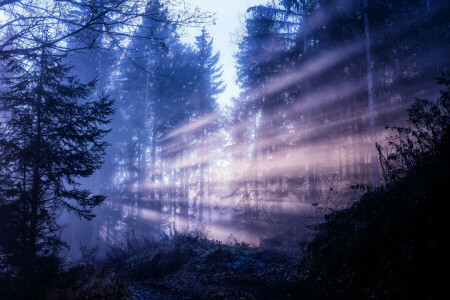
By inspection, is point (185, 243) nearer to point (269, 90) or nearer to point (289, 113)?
point (289, 113)

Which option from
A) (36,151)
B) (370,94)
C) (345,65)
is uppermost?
(345,65)

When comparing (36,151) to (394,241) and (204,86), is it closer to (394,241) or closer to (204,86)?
(394,241)

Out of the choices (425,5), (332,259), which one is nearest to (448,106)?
(332,259)

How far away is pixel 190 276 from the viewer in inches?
362

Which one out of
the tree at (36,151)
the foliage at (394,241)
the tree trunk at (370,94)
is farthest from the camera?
the tree trunk at (370,94)

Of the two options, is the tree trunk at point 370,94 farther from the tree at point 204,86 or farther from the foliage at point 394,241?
the tree at point 204,86

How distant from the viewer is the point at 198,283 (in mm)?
7777

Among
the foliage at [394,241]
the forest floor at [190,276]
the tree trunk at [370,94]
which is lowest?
the forest floor at [190,276]

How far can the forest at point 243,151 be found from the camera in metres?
5.79

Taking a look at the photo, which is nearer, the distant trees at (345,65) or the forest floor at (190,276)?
the forest floor at (190,276)

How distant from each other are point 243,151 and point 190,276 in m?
19.5

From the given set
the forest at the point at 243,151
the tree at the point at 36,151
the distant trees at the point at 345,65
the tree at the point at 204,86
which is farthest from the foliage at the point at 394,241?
the tree at the point at 204,86

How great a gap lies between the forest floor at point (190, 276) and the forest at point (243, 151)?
0.07m

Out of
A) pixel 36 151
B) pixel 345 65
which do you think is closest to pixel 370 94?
pixel 345 65
